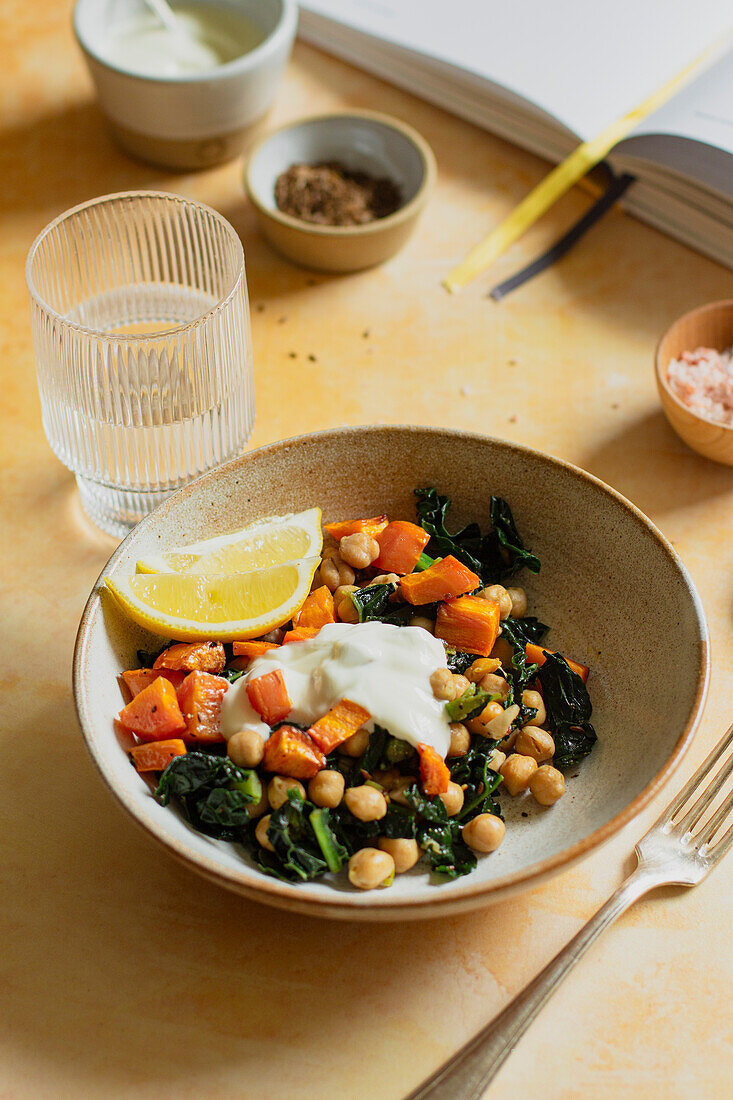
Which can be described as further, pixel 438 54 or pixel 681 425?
pixel 438 54

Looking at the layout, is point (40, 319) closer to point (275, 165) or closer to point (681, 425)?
point (275, 165)

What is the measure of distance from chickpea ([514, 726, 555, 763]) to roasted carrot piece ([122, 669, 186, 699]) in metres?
0.56

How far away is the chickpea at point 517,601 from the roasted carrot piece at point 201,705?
56 cm

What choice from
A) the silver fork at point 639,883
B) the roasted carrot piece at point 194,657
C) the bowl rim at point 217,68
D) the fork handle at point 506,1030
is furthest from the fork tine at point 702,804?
the bowl rim at point 217,68

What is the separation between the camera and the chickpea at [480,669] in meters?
1.72

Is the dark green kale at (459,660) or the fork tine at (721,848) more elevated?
the fork tine at (721,848)

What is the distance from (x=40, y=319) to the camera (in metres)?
1.85

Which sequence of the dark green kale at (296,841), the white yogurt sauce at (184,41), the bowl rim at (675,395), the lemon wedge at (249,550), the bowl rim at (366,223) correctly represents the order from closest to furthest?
the dark green kale at (296,841), the lemon wedge at (249,550), the bowl rim at (675,395), the bowl rim at (366,223), the white yogurt sauce at (184,41)

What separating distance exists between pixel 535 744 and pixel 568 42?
2218mm

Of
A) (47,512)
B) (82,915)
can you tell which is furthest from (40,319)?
(82,915)

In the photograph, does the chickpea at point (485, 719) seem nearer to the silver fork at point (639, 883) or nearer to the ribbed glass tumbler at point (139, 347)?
the silver fork at point (639, 883)

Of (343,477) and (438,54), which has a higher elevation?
(438,54)

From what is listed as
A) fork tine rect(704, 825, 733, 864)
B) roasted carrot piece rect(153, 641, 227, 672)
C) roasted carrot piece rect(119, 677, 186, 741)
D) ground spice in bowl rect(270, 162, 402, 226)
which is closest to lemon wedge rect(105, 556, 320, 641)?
roasted carrot piece rect(153, 641, 227, 672)

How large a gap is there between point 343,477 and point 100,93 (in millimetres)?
1489
